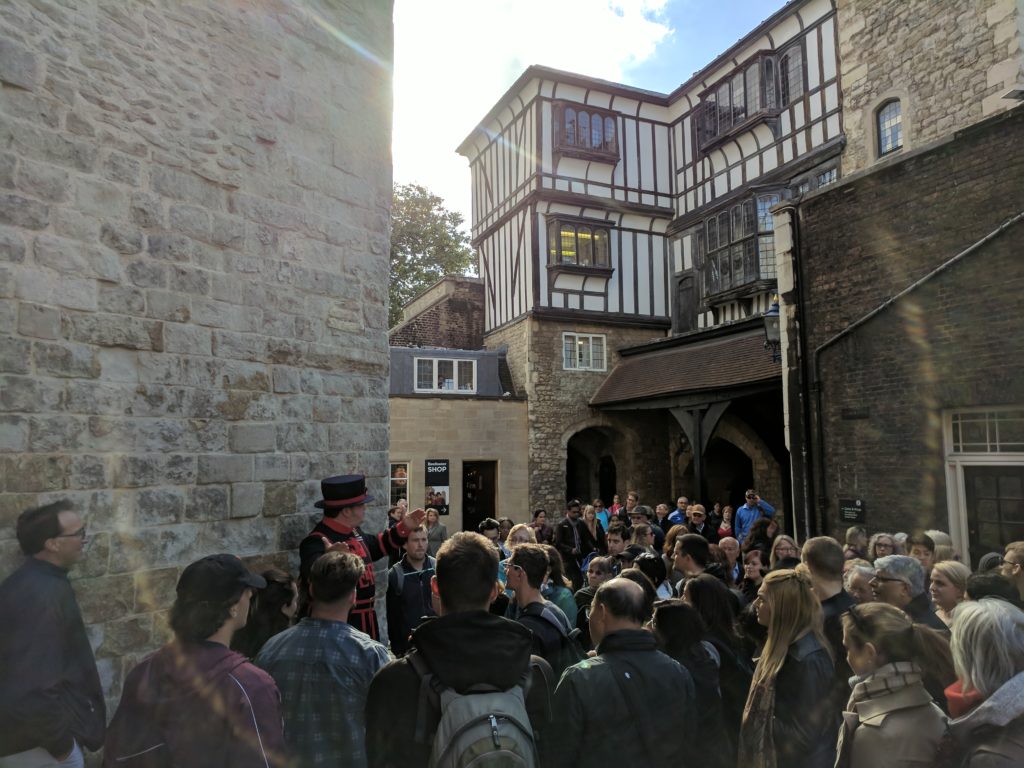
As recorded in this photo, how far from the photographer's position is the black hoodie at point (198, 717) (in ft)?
6.66

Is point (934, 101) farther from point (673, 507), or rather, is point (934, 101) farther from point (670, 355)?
point (673, 507)

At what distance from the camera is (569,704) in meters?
2.32

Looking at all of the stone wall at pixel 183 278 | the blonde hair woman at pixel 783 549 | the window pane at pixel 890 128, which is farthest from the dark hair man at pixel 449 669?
the window pane at pixel 890 128

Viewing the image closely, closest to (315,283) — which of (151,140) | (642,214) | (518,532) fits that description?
(151,140)

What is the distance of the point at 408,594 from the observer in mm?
4230

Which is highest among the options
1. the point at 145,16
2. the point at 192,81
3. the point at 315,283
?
the point at 145,16

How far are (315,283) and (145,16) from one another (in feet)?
6.29

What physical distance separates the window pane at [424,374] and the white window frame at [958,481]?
12.1 m

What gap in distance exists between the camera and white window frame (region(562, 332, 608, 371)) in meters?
17.9

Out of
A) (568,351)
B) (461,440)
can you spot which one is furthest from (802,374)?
(461,440)

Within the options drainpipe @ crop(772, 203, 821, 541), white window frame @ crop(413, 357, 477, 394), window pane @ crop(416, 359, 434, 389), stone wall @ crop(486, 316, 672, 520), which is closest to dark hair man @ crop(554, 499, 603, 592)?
drainpipe @ crop(772, 203, 821, 541)

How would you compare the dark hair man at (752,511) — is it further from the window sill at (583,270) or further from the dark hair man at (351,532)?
the window sill at (583,270)

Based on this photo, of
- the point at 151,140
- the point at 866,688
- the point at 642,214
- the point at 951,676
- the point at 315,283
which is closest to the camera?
the point at 866,688

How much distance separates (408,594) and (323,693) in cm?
191
